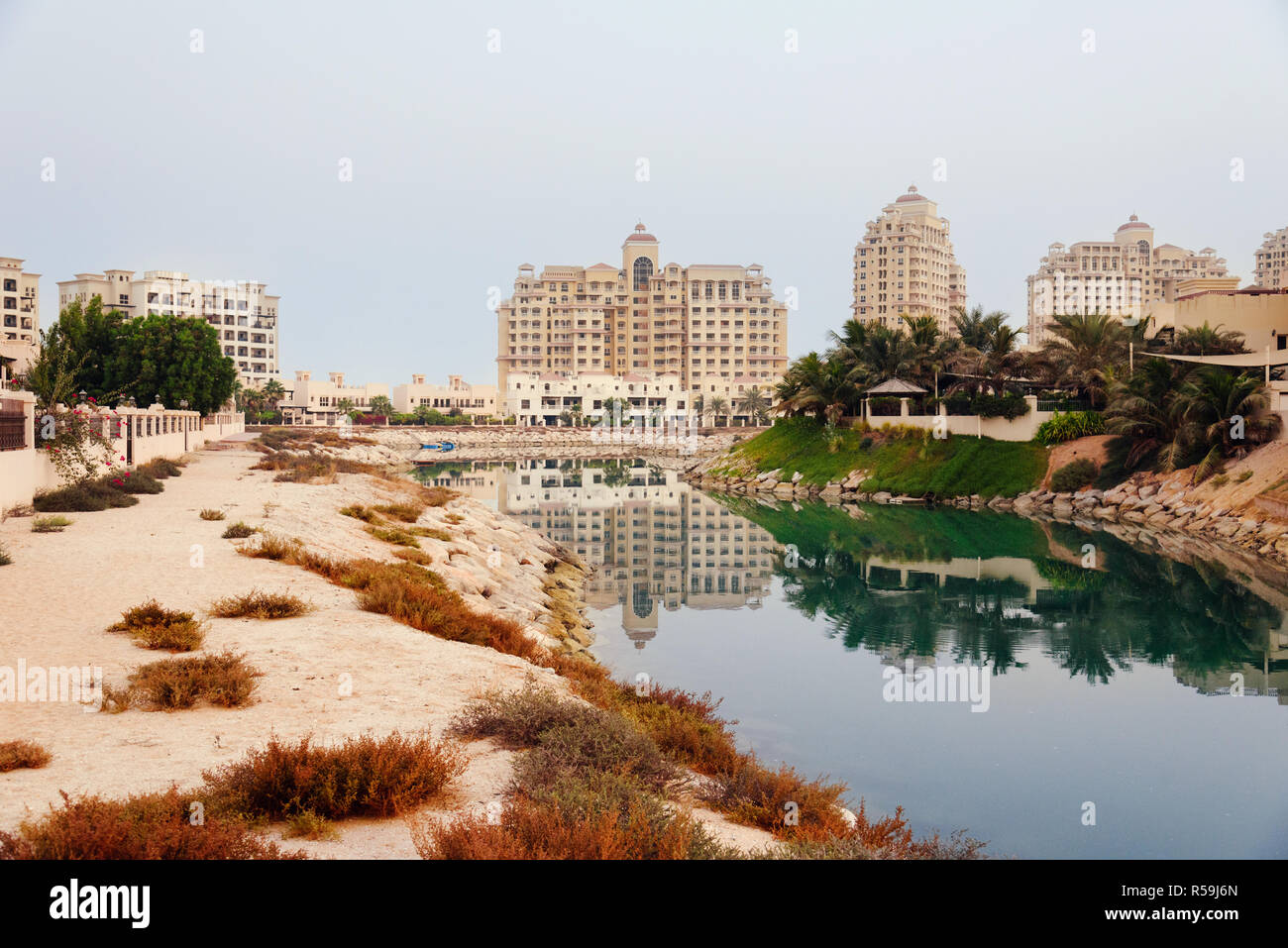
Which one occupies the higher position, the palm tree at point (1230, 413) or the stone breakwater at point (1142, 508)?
the palm tree at point (1230, 413)

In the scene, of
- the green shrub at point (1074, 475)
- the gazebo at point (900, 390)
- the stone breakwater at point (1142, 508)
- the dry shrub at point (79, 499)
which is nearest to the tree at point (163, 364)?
the dry shrub at point (79, 499)

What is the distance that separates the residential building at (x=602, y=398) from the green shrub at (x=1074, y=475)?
8978cm

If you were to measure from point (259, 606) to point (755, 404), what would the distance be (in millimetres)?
117288

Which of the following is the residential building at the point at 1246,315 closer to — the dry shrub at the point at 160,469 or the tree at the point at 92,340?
the dry shrub at the point at 160,469

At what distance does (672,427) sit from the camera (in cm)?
13050

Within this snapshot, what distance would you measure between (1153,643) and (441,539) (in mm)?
15901

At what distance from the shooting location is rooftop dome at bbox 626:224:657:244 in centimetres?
15725

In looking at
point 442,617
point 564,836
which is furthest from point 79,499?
point 564,836

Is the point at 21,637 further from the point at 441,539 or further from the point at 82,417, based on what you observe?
the point at 82,417

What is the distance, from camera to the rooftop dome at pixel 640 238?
157 meters

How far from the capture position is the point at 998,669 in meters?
16.5

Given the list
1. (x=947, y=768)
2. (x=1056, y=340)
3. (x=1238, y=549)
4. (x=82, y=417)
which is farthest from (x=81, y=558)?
(x=1056, y=340)

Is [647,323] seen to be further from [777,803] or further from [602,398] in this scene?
[777,803]

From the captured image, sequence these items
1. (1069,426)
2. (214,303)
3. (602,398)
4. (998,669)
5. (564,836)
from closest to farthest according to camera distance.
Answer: (564,836), (998,669), (1069,426), (214,303), (602,398)
